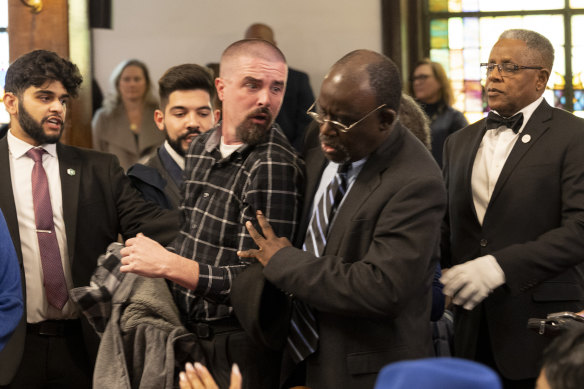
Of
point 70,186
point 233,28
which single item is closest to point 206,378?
point 70,186

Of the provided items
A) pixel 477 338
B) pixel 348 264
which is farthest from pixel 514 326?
pixel 348 264

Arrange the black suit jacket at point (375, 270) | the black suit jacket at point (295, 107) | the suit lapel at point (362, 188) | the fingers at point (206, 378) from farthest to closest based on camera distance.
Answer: the black suit jacket at point (295, 107), the suit lapel at point (362, 188), the black suit jacket at point (375, 270), the fingers at point (206, 378)

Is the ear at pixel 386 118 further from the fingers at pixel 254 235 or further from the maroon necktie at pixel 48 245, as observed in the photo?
the maroon necktie at pixel 48 245

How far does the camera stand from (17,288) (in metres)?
2.62

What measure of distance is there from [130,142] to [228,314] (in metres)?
3.45

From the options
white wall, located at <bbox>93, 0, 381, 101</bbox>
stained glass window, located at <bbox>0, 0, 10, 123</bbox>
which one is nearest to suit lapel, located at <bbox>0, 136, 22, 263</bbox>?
white wall, located at <bbox>93, 0, 381, 101</bbox>

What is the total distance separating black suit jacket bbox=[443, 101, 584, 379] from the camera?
110 inches

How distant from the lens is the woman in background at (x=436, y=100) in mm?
5602

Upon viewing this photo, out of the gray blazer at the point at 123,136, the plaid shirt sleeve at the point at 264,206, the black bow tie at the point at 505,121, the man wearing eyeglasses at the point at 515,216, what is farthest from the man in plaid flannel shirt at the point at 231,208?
the gray blazer at the point at 123,136

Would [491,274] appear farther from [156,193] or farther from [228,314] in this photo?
[156,193]

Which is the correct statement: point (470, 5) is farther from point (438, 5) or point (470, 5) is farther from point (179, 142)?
point (179, 142)

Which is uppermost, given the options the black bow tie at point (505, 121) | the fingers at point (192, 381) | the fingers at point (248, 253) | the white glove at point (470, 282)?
the black bow tie at point (505, 121)

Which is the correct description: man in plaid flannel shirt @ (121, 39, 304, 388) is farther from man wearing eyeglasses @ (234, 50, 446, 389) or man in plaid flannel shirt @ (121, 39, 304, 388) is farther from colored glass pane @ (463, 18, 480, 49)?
colored glass pane @ (463, 18, 480, 49)

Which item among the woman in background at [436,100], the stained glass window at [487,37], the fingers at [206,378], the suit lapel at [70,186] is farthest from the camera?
the stained glass window at [487,37]
